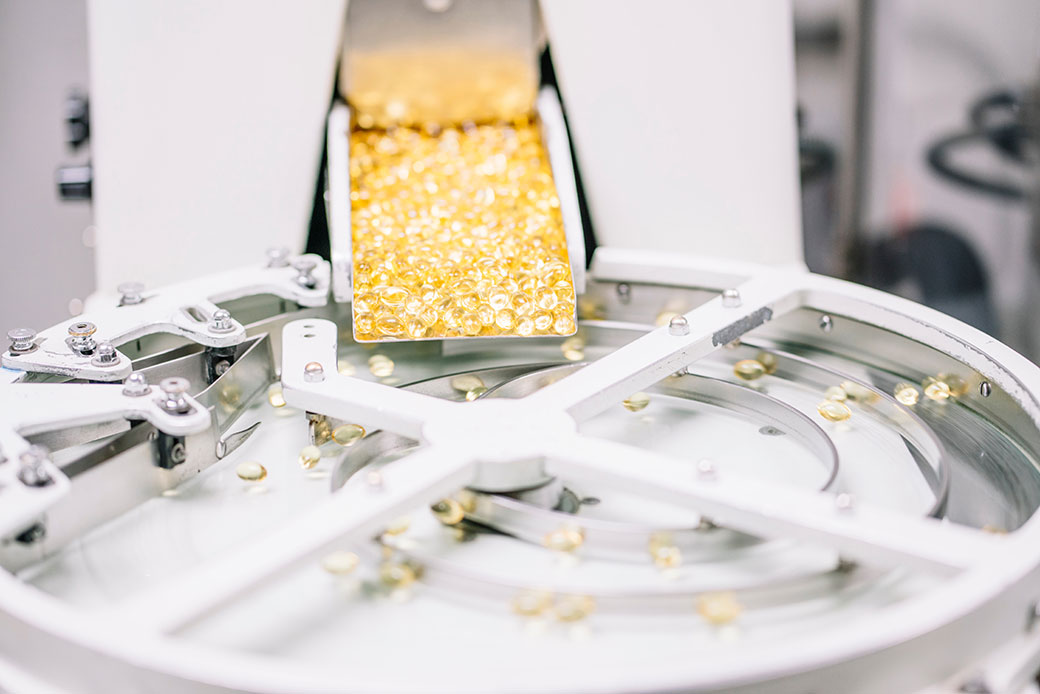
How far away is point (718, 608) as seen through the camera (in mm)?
566

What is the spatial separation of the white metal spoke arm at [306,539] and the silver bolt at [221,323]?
0.72 feet

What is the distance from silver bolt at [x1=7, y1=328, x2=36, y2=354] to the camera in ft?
2.45

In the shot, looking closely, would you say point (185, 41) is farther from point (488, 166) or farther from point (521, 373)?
point (521, 373)

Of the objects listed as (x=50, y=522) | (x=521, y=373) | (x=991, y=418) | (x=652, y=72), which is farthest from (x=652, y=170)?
(x=50, y=522)

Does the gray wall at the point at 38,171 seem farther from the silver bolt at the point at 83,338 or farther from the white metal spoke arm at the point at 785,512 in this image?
the white metal spoke arm at the point at 785,512

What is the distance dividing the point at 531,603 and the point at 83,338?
1.23 feet

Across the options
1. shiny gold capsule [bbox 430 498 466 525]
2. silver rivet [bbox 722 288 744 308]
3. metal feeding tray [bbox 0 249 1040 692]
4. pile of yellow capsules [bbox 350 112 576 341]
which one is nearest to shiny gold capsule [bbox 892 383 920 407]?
metal feeding tray [bbox 0 249 1040 692]

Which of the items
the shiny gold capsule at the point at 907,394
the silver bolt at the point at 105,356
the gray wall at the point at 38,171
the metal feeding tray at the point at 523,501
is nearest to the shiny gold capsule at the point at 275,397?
the metal feeding tray at the point at 523,501

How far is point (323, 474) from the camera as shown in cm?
73

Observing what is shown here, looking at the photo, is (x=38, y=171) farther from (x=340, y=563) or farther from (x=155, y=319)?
(x=340, y=563)

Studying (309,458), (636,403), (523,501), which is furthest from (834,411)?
(309,458)

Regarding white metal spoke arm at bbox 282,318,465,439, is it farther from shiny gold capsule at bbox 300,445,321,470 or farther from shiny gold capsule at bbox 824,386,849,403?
shiny gold capsule at bbox 824,386,849,403

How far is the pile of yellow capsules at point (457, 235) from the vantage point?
82 centimetres

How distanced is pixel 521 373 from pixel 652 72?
286 millimetres
